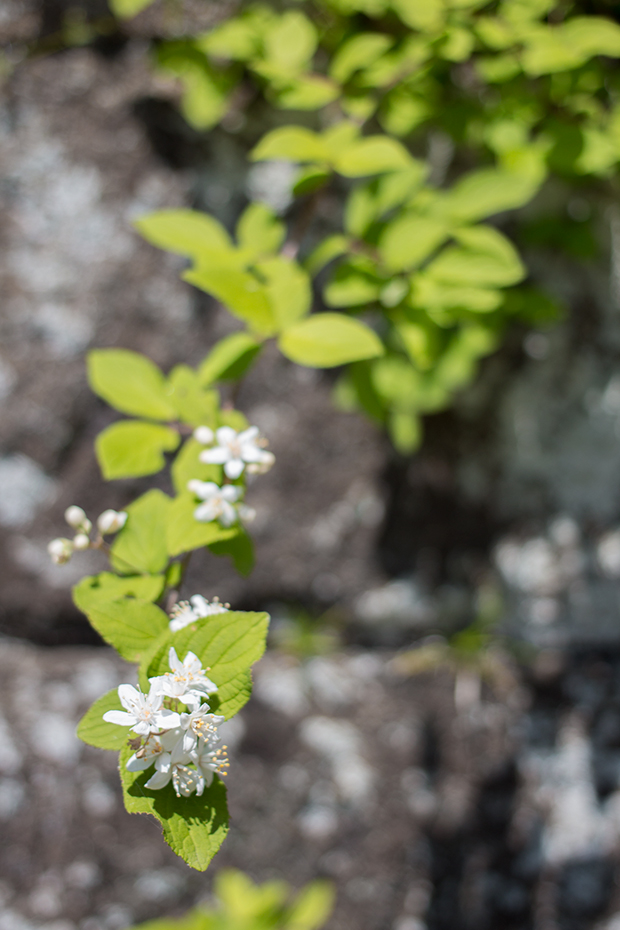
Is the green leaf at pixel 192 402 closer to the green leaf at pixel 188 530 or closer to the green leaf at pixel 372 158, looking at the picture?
the green leaf at pixel 188 530

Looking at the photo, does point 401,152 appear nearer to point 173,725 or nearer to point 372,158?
point 372,158

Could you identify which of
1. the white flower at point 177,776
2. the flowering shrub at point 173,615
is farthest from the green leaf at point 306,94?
the white flower at point 177,776

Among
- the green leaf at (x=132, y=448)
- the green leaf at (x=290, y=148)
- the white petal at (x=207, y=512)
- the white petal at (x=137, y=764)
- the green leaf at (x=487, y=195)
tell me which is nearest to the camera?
the white petal at (x=137, y=764)

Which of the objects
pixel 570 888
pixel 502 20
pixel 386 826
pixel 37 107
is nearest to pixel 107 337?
pixel 37 107

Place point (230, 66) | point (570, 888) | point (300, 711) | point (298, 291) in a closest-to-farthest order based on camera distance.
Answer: point (298, 291), point (230, 66), point (570, 888), point (300, 711)

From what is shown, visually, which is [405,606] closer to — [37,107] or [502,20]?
[502,20]

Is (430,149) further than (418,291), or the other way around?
(430,149)

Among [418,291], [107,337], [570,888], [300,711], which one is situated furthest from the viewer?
[300,711]
